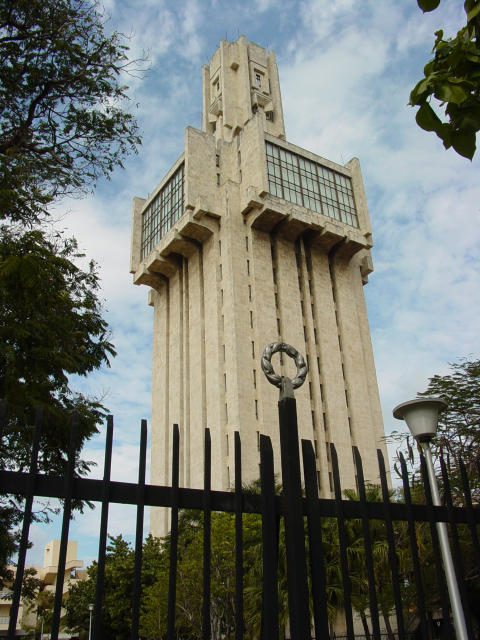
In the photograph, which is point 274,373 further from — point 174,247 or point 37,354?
point 174,247

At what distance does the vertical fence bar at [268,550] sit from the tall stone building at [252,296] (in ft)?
108

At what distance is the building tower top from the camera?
2125 inches

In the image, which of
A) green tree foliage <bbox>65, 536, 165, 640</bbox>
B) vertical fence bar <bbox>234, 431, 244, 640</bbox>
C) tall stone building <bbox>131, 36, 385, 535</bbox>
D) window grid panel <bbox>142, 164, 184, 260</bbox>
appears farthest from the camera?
window grid panel <bbox>142, 164, 184, 260</bbox>

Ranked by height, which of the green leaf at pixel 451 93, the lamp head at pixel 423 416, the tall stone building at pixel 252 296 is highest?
the tall stone building at pixel 252 296

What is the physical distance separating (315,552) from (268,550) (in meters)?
0.28

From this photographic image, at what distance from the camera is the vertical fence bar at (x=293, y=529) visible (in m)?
2.98

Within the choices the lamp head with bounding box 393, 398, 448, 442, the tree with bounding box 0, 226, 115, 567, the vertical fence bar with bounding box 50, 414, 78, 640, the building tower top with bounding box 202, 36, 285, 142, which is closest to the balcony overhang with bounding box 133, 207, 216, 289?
the building tower top with bounding box 202, 36, 285, 142

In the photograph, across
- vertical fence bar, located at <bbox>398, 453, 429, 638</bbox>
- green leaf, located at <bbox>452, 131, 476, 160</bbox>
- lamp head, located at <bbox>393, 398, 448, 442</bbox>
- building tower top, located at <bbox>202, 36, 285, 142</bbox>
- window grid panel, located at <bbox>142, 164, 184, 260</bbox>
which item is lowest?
vertical fence bar, located at <bbox>398, 453, 429, 638</bbox>

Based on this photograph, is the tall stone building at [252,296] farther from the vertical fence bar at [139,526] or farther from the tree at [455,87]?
the tree at [455,87]

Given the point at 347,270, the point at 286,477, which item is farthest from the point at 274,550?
the point at 347,270

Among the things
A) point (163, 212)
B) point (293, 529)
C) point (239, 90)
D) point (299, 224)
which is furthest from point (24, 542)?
point (239, 90)

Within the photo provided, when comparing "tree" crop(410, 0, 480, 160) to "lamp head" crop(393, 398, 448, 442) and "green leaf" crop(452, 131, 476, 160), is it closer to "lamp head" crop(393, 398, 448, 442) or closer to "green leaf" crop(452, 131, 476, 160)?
"green leaf" crop(452, 131, 476, 160)

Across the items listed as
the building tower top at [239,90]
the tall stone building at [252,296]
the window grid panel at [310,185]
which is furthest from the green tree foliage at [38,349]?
the building tower top at [239,90]

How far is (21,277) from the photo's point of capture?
9609 millimetres
